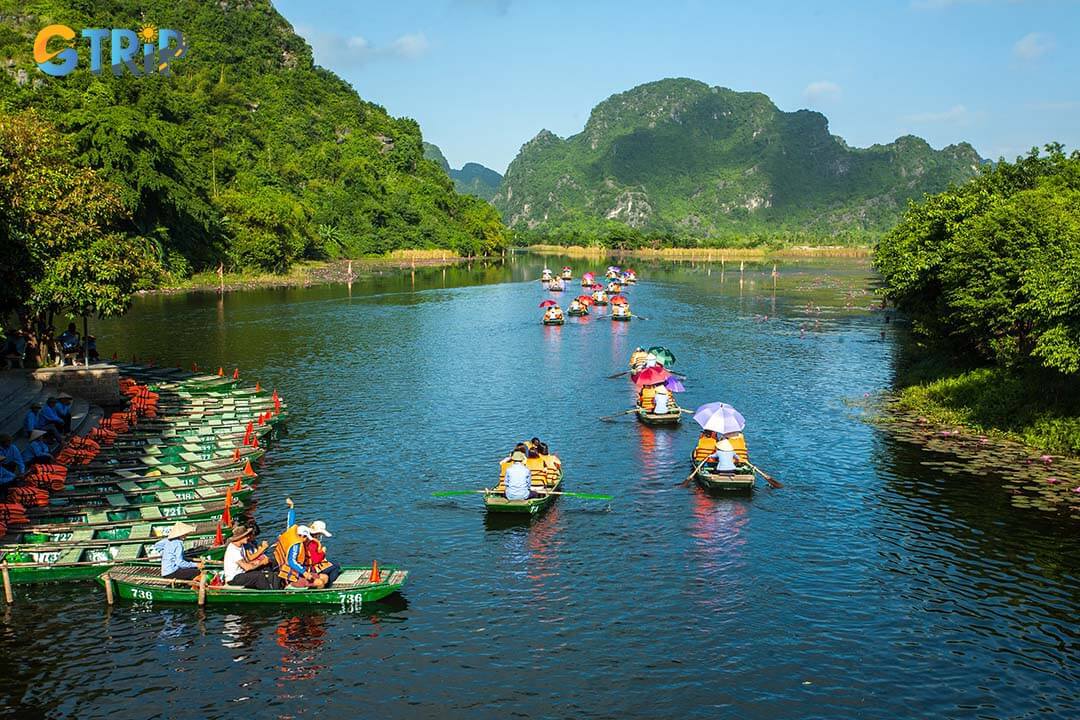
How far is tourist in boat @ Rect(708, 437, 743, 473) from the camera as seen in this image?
115ft

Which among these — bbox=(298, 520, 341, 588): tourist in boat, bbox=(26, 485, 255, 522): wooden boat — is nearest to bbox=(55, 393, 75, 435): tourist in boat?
bbox=(26, 485, 255, 522): wooden boat

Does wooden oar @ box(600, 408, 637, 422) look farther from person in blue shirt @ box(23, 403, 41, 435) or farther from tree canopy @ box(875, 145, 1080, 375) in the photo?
person in blue shirt @ box(23, 403, 41, 435)

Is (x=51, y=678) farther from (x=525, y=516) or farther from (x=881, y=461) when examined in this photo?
(x=881, y=461)

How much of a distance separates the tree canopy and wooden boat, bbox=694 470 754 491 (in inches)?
528

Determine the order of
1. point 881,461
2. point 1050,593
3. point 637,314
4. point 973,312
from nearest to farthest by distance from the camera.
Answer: point 1050,593 < point 881,461 < point 973,312 < point 637,314

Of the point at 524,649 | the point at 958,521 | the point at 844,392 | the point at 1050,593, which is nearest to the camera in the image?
the point at 524,649

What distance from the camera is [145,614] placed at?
24031 millimetres

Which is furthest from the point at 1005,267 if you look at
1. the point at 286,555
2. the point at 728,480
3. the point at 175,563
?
the point at 175,563

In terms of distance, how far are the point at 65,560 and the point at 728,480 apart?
23947mm

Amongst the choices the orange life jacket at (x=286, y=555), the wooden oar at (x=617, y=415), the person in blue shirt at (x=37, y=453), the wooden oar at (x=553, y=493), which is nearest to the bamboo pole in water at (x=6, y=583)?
the orange life jacket at (x=286, y=555)

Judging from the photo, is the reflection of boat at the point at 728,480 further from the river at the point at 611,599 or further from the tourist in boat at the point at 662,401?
the tourist in boat at the point at 662,401

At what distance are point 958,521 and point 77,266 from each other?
4202 centimetres

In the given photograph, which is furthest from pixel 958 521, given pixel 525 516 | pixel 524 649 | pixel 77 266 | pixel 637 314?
pixel 637 314

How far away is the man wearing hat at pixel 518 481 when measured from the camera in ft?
104
